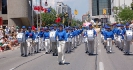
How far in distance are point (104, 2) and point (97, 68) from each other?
5074 inches

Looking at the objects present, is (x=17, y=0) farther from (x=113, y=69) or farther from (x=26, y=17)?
(x=113, y=69)

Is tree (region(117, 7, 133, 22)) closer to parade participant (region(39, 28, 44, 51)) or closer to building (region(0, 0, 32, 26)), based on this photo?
building (region(0, 0, 32, 26))

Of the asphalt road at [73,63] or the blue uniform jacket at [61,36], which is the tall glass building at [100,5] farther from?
the blue uniform jacket at [61,36]

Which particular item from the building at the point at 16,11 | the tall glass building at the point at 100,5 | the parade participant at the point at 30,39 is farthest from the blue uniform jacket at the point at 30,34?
the tall glass building at the point at 100,5

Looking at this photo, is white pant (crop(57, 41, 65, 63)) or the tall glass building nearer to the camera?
white pant (crop(57, 41, 65, 63))

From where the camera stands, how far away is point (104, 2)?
14050cm

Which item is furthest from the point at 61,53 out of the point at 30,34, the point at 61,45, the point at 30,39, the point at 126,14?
the point at 126,14

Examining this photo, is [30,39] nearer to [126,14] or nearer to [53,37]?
[53,37]

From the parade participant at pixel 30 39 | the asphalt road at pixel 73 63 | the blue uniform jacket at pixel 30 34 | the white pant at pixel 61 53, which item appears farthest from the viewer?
the parade participant at pixel 30 39

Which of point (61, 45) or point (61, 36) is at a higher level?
point (61, 36)

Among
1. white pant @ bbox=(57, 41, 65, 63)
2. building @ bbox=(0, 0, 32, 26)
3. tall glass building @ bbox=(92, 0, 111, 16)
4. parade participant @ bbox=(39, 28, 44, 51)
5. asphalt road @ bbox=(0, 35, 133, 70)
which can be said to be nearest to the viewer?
asphalt road @ bbox=(0, 35, 133, 70)

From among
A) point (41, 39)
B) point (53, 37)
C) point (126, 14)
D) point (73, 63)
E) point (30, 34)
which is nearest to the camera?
point (73, 63)

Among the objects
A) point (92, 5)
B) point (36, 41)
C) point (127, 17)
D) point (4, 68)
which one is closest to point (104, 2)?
point (92, 5)

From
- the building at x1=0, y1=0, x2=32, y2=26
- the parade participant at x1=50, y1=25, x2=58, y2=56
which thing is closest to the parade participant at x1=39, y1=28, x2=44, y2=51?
the parade participant at x1=50, y1=25, x2=58, y2=56
